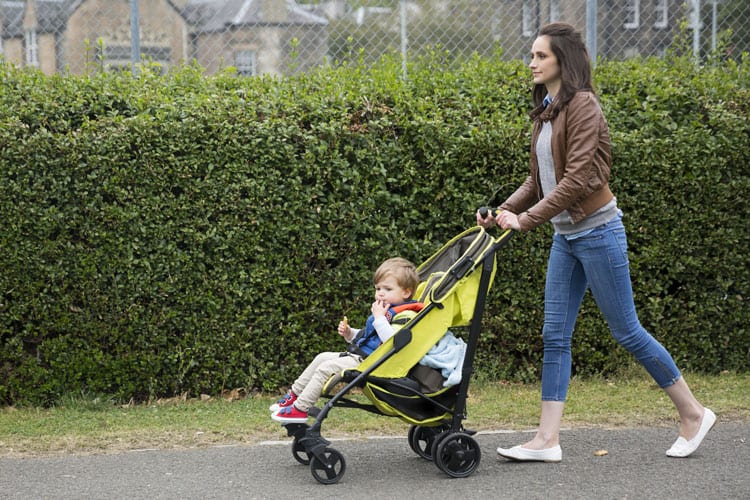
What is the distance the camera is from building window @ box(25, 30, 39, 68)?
7.04 m

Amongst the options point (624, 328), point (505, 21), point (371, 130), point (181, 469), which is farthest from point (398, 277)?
point (505, 21)

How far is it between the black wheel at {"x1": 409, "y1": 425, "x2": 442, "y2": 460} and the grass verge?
64 centimetres

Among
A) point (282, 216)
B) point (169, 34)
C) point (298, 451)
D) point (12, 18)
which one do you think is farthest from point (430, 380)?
point (12, 18)

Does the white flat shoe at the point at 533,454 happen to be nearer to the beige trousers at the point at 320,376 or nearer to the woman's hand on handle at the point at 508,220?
the beige trousers at the point at 320,376

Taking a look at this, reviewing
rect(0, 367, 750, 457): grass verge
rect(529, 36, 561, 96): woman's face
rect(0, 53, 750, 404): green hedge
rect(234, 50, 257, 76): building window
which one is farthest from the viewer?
rect(234, 50, 257, 76): building window

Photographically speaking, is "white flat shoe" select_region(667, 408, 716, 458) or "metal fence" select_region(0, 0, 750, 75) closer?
"white flat shoe" select_region(667, 408, 716, 458)

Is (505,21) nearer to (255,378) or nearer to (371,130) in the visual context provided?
(371,130)

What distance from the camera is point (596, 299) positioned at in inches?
189

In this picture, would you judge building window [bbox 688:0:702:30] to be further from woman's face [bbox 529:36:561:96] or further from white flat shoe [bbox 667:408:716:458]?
white flat shoe [bbox 667:408:716:458]

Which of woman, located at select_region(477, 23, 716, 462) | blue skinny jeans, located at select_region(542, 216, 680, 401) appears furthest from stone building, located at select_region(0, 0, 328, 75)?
blue skinny jeans, located at select_region(542, 216, 680, 401)

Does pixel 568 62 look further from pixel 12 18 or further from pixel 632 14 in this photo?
pixel 12 18

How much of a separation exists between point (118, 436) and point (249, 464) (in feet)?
3.38

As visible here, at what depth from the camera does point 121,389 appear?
6.33m

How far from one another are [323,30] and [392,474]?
179 inches
